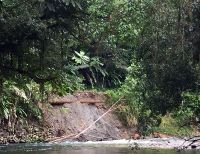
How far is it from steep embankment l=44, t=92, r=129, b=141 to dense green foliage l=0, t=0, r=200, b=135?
103 cm

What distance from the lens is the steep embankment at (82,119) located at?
22.3m

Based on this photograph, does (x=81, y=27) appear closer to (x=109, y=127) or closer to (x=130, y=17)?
(x=130, y=17)

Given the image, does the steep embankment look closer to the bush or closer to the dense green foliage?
the dense green foliage

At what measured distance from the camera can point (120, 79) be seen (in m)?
31.1

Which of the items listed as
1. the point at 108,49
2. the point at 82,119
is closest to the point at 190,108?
the point at 82,119

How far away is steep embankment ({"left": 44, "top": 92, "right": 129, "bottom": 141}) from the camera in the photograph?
22.3 metres

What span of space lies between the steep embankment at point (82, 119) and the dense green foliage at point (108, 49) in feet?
3.37

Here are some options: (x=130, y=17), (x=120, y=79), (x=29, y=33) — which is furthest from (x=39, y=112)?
(x=29, y=33)

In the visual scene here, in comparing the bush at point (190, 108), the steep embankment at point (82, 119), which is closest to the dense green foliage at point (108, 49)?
the bush at point (190, 108)

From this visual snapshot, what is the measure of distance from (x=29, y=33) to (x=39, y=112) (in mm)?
12243

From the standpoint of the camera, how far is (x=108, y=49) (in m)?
26.4

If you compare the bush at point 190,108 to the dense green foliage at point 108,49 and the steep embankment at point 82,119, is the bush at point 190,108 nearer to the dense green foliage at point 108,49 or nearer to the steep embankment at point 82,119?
the dense green foliage at point 108,49

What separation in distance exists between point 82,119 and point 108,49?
4.76 meters

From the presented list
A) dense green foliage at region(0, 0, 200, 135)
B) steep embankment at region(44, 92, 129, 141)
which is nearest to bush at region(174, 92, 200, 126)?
dense green foliage at region(0, 0, 200, 135)
